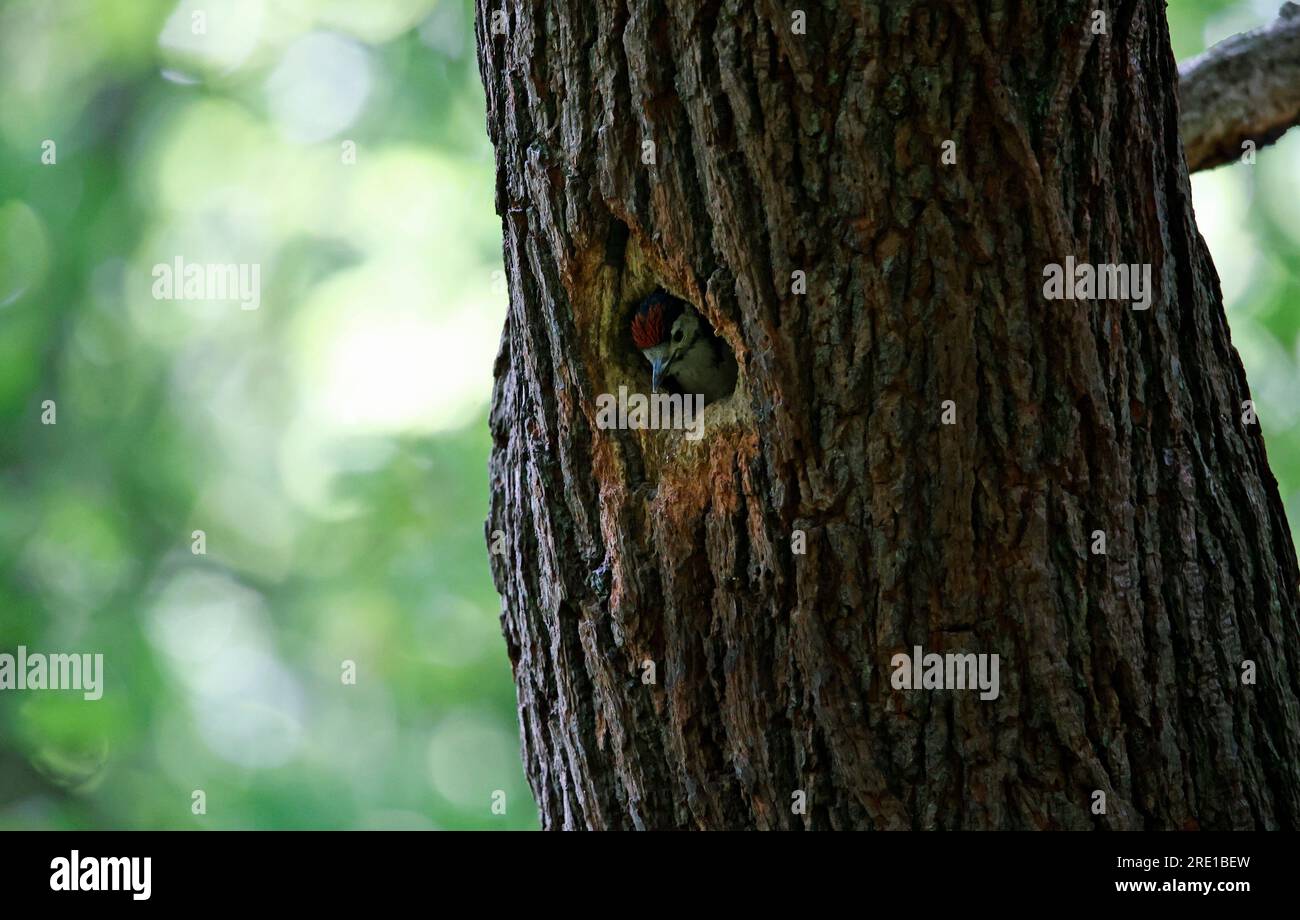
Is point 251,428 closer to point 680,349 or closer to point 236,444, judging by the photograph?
point 236,444

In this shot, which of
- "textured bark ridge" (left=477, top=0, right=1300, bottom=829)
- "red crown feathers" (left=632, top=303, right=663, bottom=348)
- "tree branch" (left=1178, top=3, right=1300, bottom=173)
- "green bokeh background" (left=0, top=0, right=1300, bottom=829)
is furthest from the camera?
"green bokeh background" (left=0, top=0, right=1300, bottom=829)

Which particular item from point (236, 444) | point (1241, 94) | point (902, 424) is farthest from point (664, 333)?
point (236, 444)

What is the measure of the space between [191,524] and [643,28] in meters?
8.09

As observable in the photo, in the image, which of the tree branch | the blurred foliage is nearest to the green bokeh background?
the blurred foliage

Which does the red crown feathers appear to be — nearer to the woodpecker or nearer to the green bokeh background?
the woodpecker

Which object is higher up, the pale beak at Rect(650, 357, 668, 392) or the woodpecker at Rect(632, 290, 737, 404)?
the woodpecker at Rect(632, 290, 737, 404)

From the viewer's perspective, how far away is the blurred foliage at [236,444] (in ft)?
29.5

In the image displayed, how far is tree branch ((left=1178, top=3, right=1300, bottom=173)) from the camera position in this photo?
14.0ft

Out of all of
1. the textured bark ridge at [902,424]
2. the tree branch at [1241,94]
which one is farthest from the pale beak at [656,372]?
the tree branch at [1241,94]

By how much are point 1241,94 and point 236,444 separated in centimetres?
760

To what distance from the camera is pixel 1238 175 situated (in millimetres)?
8953

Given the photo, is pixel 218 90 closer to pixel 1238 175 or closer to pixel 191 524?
pixel 191 524

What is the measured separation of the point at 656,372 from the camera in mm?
3117
